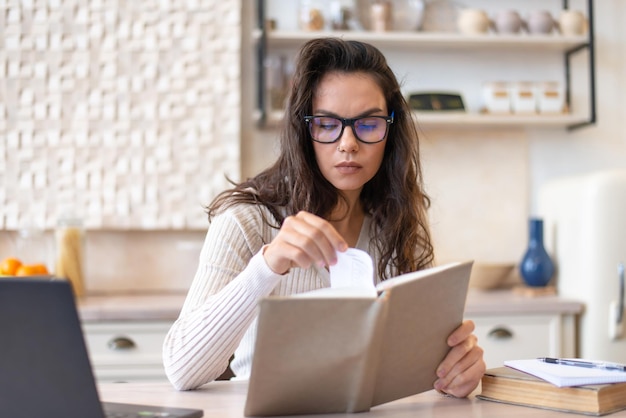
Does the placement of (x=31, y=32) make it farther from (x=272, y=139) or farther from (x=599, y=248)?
(x=599, y=248)

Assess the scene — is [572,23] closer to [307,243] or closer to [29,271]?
[29,271]

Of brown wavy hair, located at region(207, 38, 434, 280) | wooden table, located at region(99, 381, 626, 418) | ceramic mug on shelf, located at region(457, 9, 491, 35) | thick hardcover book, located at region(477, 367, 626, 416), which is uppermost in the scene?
ceramic mug on shelf, located at region(457, 9, 491, 35)

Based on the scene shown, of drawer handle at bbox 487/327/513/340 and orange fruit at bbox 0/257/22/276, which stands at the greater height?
orange fruit at bbox 0/257/22/276

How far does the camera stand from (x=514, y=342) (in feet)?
9.65

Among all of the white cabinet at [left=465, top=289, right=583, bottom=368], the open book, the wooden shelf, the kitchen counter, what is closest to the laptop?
the open book

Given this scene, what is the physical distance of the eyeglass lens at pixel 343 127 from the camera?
169 cm

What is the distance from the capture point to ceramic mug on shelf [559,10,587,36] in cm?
331

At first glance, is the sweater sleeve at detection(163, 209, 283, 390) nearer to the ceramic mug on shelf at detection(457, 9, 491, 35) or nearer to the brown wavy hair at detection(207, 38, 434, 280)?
the brown wavy hair at detection(207, 38, 434, 280)

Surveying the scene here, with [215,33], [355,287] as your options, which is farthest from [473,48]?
[355,287]

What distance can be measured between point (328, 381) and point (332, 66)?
0.86 m

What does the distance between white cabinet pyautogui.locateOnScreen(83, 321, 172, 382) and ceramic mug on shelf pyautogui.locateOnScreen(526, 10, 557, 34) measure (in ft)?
6.14

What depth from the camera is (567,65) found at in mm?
3461

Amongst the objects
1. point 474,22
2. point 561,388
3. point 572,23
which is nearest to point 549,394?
point 561,388

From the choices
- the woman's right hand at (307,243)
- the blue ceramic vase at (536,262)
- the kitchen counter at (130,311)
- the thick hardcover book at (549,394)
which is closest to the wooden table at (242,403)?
the thick hardcover book at (549,394)
